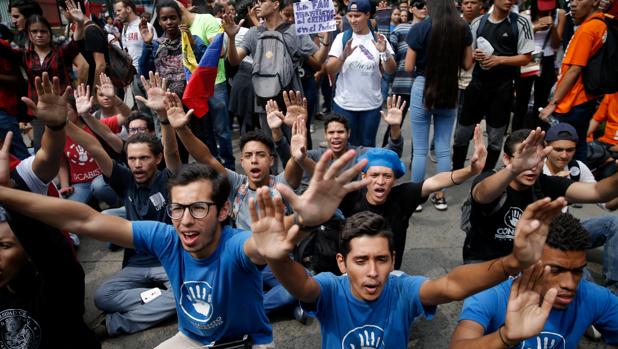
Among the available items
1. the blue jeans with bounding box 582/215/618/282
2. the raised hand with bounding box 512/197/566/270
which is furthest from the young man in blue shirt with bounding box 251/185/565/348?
the blue jeans with bounding box 582/215/618/282

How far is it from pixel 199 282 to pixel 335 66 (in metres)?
2.78

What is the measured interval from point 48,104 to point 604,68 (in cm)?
429

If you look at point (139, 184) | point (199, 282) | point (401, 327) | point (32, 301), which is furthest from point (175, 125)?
point (401, 327)

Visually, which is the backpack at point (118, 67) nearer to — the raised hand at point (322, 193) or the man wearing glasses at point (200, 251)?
the man wearing glasses at point (200, 251)

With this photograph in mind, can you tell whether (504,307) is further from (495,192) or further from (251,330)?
(251,330)

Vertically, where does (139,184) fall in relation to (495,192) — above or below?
below

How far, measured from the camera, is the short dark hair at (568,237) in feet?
5.87

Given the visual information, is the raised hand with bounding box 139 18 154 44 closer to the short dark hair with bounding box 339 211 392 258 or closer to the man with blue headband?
the man with blue headband

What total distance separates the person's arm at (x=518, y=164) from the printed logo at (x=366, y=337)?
1014 millimetres

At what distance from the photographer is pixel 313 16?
444cm

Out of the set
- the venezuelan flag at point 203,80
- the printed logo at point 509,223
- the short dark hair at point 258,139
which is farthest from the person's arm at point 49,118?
the printed logo at point 509,223

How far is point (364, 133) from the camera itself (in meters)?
4.46

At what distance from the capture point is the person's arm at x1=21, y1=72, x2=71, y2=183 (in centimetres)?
215

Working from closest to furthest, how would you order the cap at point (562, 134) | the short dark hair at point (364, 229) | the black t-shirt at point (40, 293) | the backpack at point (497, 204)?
the black t-shirt at point (40, 293), the short dark hair at point (364, 229), the backpack at point (497, 204), the cap at point (562, 134)
